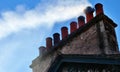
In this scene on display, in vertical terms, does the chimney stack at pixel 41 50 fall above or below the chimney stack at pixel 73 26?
below

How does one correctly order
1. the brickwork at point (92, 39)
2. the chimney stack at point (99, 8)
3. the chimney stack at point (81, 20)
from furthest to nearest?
the chimney stack at point (81, 20) < the chimney stack at point (99, 8) < the brickwork at point (92, 39)

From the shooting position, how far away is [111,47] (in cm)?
1816

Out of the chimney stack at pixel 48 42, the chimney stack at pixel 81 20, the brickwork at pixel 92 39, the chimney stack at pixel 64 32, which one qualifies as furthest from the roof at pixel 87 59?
the chimney stack at pixel 48 42

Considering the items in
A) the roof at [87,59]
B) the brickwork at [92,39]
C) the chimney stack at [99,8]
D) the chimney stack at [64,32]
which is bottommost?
the roof at [87,59]

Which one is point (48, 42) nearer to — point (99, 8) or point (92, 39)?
point (92, 39)

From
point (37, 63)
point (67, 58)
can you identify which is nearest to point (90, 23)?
point (67, 58)

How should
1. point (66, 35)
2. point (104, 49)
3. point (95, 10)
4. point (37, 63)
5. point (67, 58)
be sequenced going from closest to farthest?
1. point (67, 58)
2. point (104, 49)
3. point (95, 10)
4. point (66, 35)
5. point (37, 63)

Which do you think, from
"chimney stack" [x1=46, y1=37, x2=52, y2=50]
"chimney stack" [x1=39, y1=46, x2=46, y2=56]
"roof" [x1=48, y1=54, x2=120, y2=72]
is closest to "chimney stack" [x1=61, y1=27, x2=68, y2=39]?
"chimney stack" [x1=46, y1=37, x2=52, y2=50]

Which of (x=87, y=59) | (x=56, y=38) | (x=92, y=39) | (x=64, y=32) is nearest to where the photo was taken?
(x=87, y=59)

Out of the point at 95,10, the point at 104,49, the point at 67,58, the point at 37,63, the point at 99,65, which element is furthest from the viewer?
the point at 37,63

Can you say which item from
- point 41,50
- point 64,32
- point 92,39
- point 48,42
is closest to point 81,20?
point 64,32

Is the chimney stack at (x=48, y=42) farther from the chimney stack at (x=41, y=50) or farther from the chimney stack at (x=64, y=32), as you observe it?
the chimney stack at (x=64, y=32)

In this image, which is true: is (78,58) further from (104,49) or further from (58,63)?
(104,49)

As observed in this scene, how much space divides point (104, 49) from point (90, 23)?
190cm
